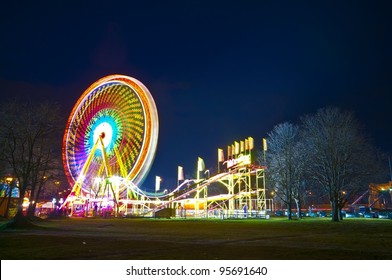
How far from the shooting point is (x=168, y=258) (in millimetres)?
8555

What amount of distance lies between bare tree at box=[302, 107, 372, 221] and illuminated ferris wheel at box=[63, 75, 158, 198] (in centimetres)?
1766

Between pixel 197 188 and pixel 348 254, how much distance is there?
46.0 metres

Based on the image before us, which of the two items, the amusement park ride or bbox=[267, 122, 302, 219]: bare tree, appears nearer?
the amusement park ride

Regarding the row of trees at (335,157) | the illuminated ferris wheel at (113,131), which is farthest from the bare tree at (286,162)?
the illuminated ferris wheel at (113,131)

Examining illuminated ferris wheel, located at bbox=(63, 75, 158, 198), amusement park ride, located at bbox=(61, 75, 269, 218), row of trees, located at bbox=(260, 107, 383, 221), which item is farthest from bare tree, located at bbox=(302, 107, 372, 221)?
illuminated ferris wheel, located at bbox=(63, 75, 158, 198)

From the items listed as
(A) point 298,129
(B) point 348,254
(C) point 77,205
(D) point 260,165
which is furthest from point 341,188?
(C) point 77,205

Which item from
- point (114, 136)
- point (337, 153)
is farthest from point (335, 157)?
point (114, 136)

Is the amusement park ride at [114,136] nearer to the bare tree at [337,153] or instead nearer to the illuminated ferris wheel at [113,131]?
the illuminated ferris wheel at [113,131]

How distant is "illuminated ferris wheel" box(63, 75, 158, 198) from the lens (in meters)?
40.8

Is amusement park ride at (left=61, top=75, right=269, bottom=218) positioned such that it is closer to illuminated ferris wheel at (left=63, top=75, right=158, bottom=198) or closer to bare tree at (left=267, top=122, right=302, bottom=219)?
illuminated ferris wheel at (left=63, top=75, right=158, bottom=198)

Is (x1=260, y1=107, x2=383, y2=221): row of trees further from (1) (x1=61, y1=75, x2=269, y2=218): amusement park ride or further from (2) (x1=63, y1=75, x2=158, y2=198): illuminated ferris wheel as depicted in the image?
(2) (x1=63, y1=75, x2=158, y2=198): illuminated ferris wheel

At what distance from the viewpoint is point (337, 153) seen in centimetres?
3712

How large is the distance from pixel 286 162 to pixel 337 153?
23.2ft

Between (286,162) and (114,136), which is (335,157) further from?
(114,136)
